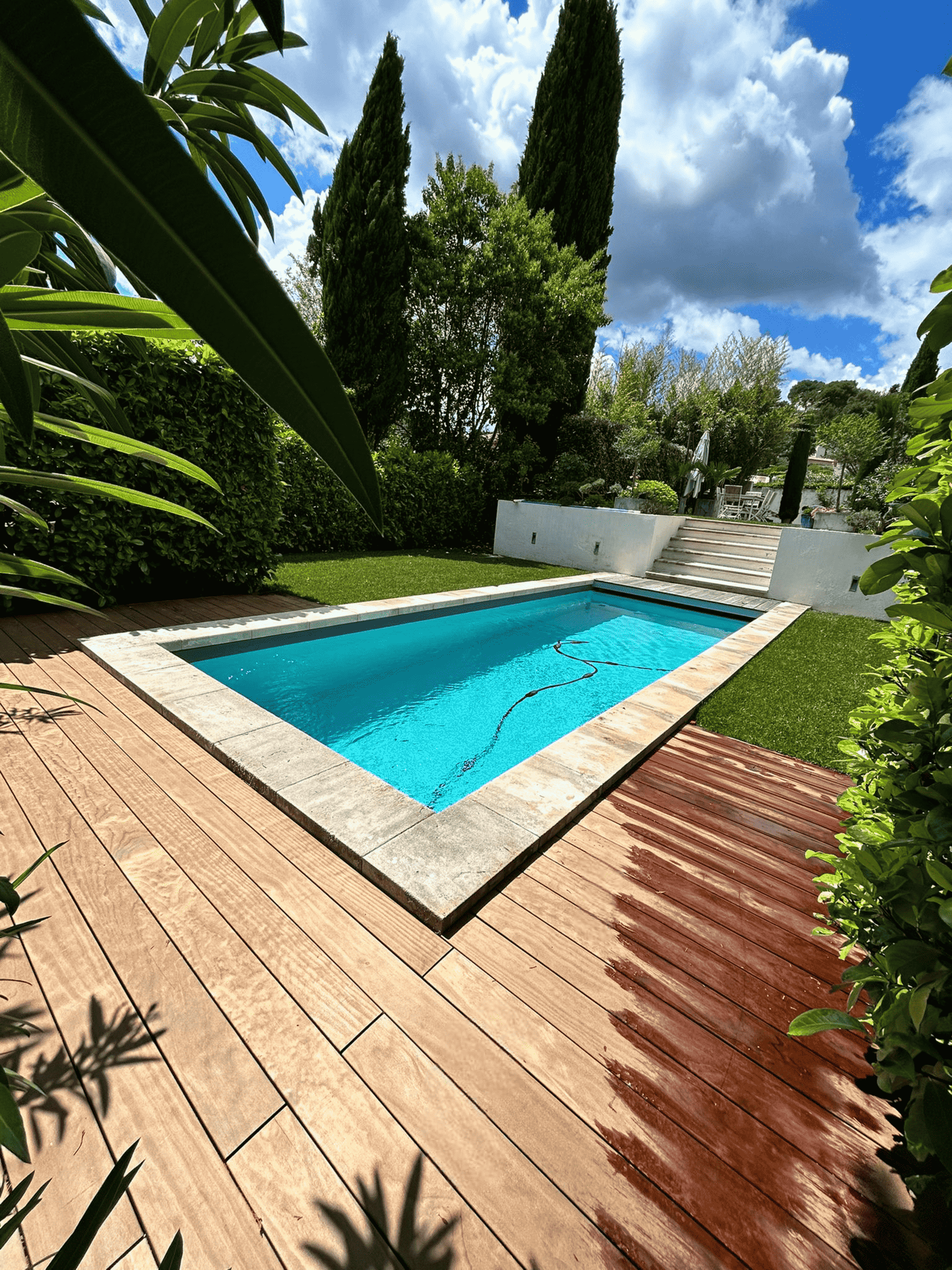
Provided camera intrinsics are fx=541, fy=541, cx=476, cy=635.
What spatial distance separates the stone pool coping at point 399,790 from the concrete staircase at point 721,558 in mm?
5873

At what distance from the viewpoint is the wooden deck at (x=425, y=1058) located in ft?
4.04

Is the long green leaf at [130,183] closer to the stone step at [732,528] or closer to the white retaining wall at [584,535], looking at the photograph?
the white retaining wall at [584,535]

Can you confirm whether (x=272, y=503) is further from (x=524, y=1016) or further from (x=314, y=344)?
(x=314, y=344)

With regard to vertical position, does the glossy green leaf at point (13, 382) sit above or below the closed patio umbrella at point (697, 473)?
below

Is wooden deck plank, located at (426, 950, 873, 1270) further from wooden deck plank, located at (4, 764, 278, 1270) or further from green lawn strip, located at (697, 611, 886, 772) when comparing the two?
green lawn strip, located at (697, 611, 886, 772)

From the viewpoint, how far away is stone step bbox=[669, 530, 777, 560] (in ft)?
36.4

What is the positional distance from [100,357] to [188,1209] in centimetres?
613

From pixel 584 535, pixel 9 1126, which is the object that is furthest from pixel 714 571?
pixel 9 1126

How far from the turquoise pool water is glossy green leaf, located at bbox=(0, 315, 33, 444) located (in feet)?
11.4

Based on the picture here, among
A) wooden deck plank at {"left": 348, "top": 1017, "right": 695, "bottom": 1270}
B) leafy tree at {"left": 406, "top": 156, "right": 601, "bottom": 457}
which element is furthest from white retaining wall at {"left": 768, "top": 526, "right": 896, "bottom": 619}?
wooden deck plank at {"left": 348, "top": 1017, "right": 695, "bottom": 1270}

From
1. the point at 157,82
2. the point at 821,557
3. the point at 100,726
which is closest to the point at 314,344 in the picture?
the point at 157,82

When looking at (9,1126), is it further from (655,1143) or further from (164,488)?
(164,488)

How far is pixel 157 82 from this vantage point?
0.72m

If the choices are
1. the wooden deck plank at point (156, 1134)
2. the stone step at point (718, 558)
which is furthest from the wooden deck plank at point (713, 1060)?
the stone step at point (718, 558)
